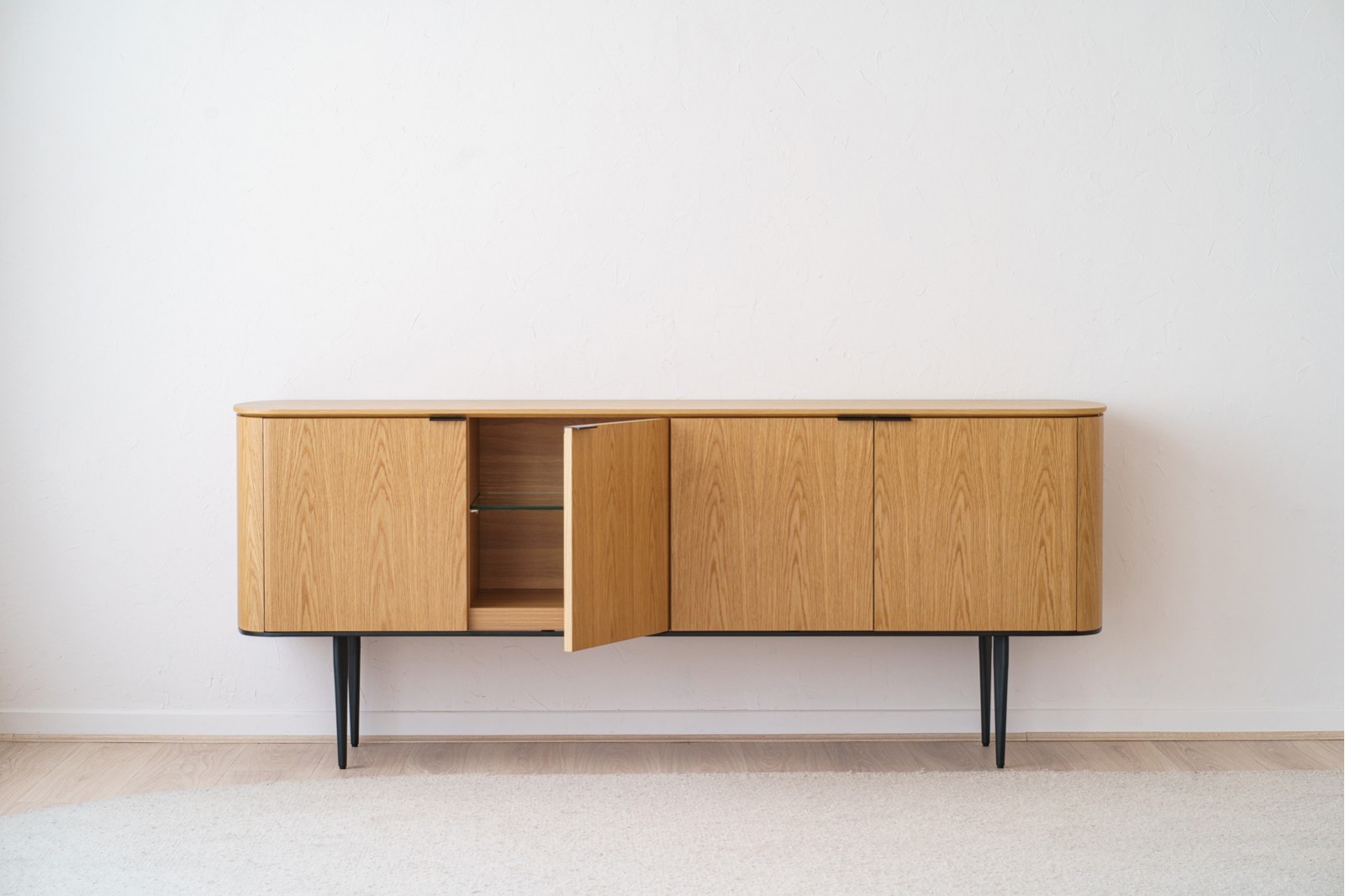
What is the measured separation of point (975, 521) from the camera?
2613 mm

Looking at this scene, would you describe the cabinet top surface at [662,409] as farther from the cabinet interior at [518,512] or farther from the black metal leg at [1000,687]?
the black metal leg at [1000,687]

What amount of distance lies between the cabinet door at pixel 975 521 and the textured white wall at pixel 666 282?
398 mm

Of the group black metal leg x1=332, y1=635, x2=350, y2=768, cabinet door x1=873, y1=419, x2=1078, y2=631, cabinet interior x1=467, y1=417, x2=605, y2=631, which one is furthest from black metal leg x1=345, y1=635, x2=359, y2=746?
cabinet door x1=873, y1=419, x2=1078, y2=631

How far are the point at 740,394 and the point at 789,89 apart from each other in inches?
32.3

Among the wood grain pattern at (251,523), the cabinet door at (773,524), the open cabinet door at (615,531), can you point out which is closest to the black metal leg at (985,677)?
the cabinet door at (773,524)

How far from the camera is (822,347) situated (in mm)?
2971

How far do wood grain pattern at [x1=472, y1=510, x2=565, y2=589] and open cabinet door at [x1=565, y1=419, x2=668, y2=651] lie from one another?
1.30ft

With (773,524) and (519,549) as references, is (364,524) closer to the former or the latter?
(519,549)

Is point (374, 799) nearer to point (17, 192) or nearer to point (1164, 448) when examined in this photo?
point (17, 192)

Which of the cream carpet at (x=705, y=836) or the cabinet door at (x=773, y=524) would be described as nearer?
the cream carpet at (x=705, y=836)

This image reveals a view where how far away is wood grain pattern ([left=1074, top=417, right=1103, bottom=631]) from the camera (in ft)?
8.59

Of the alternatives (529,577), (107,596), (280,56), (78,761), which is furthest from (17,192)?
(529,577)

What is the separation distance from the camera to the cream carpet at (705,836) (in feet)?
7.18

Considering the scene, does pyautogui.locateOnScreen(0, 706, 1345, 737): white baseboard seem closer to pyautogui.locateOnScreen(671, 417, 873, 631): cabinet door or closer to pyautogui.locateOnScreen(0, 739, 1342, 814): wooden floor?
pyautogui.locateOnScreen(0, 739, 1342, 814): wooden floor
